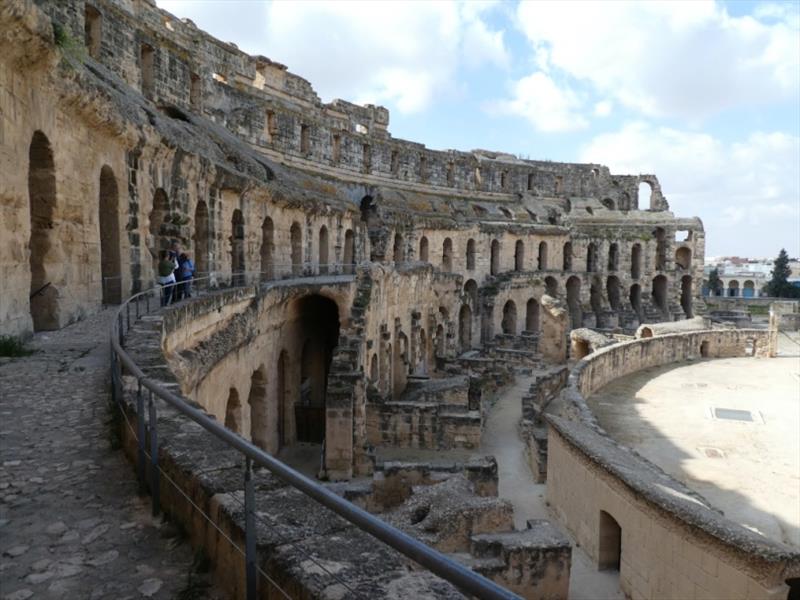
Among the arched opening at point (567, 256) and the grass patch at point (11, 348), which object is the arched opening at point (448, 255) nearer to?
the arched opening at point (567, 256)

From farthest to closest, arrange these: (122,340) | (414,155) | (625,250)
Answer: (625,250) → (414,155) → (122,340)

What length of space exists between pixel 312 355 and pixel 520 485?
25.9 ft

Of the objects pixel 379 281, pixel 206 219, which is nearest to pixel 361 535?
pixel 206 219

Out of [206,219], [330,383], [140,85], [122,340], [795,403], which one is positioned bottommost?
[795,403]

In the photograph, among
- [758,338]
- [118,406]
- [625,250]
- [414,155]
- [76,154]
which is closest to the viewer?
[118,406]

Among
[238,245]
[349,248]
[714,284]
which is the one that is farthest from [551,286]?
[714,284]

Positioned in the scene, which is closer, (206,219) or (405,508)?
(405,508)

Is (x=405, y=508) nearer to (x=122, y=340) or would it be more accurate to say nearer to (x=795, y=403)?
(x=122, y=340)

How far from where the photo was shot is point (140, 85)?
664 inches

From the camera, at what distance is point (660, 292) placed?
4203 centimetres

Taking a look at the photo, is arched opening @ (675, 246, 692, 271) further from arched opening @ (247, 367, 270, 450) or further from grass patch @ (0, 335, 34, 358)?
grass patch @ (0, 335, 34, 358)

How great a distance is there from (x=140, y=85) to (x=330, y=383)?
10046mm

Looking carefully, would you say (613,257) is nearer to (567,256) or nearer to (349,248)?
(567,256)

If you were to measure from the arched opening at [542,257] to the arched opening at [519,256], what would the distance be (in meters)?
1.59
